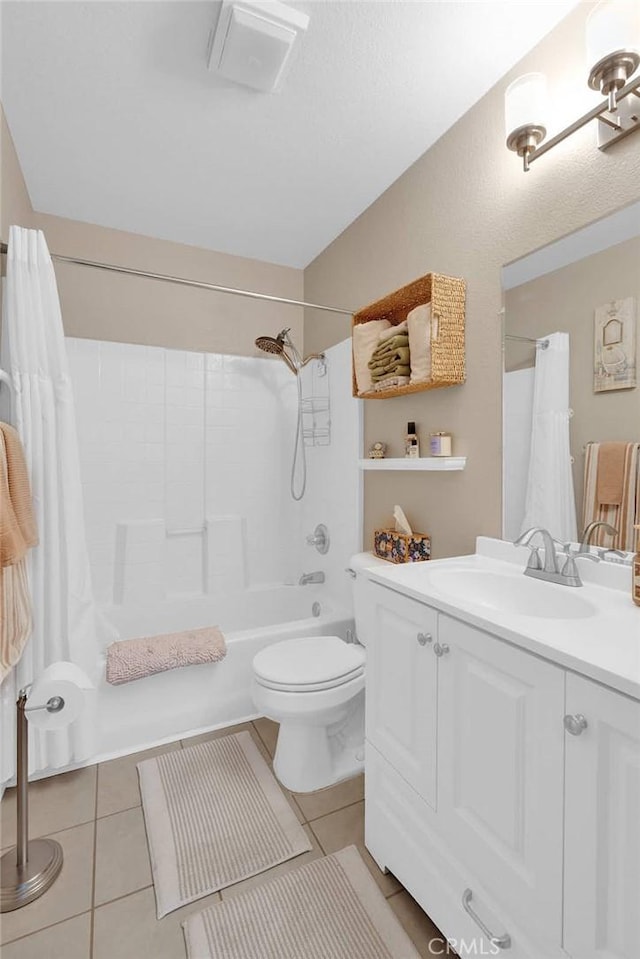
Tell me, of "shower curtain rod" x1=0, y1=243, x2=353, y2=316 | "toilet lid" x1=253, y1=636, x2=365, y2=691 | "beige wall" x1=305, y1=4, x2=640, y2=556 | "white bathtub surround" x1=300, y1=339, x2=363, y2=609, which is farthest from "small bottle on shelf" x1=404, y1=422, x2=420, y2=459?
"toilet lid" x1=253, y1=636, x2=365, y2=691

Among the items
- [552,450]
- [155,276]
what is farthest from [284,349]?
[552,450]

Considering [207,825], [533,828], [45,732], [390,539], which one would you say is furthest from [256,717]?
[533,828]

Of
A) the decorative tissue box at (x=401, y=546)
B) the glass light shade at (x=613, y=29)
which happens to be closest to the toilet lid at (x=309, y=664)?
the decorative tissue box at (x=401, y=546)

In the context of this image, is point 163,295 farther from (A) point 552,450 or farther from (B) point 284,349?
(A) point 552,450

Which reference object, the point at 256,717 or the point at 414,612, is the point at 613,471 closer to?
the point at 414,612

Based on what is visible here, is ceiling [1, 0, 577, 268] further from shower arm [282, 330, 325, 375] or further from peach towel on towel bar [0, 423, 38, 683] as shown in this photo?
peach towel on towel bar [0, 423, 38, 683]

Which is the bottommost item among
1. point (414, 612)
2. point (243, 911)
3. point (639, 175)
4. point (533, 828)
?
point (243, 911)

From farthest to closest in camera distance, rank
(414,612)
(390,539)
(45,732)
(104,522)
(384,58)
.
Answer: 1. (104,522)
2. (390,539)
3. (45,732)
4. (384,58)
5. (414,612)

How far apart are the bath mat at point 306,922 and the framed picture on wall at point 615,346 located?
5.04 feet

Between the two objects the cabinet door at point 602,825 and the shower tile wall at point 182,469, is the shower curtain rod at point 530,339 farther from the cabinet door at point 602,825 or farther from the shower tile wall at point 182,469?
the shower tile wall at point 182,469

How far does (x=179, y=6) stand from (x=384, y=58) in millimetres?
643

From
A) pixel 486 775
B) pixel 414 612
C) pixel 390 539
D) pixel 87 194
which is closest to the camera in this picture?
pixel 486 775

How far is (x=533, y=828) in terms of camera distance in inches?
33.2

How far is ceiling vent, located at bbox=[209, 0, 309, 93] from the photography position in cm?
130
